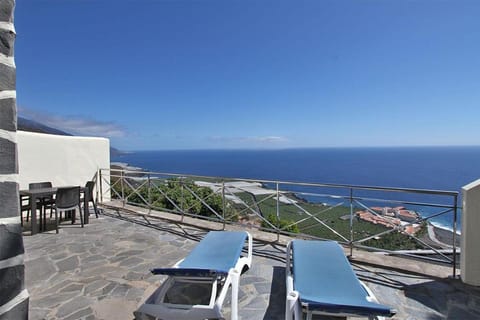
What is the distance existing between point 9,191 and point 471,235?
3.89m

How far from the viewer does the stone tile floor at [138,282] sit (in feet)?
7.37

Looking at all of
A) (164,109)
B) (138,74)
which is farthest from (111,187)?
(164,109)

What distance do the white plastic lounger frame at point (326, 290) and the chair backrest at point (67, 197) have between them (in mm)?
4234

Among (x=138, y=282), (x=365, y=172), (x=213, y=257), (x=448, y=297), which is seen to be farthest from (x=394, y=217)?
(x=365, y=172)

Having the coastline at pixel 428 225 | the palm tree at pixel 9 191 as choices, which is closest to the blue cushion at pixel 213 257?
the palm tree at pixel 9 191

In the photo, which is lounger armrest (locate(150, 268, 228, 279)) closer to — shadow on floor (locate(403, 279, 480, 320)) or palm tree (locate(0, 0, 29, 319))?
palm tree (locate(0, 0, 29, 319))

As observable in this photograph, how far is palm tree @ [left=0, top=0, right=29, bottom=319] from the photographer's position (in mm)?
798

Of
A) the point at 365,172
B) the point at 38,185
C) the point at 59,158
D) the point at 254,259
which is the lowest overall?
the point at 365,172

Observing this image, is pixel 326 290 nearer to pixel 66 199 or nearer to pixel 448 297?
pixel 448 297

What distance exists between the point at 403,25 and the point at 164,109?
28.2 metres

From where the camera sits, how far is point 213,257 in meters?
2.50

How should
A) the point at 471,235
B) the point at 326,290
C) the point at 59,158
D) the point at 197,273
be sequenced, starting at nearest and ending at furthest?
the point at 326,290 → the point at 197,273 → the point at 471,235 → the point at 59,158

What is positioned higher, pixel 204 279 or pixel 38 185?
pixel 38 185

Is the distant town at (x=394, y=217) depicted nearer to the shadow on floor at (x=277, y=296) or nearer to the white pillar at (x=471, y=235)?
the white pillar at (x=471, y=235)
